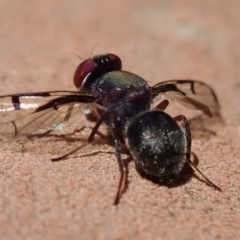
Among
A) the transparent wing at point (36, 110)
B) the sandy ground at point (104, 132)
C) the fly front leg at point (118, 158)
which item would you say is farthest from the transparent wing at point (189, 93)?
the transparent wing at point (36, 110)

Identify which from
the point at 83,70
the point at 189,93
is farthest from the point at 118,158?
the point at 189,93

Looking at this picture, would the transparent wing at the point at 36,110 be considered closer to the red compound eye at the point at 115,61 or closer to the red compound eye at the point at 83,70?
the red compound eye at the point at 83,70

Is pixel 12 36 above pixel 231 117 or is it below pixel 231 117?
above

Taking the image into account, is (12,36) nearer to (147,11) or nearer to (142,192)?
(147,11)

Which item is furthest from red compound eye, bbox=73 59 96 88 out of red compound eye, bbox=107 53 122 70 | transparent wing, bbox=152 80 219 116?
transparent wing, bbox=152 80 219 116

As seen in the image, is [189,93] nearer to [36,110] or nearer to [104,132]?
[104,132]

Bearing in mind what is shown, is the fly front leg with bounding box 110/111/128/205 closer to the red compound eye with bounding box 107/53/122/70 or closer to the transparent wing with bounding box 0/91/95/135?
the transparent wing with bounding box 0/91/95/135

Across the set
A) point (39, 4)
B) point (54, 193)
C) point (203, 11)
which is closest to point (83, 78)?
point (54, 193)
